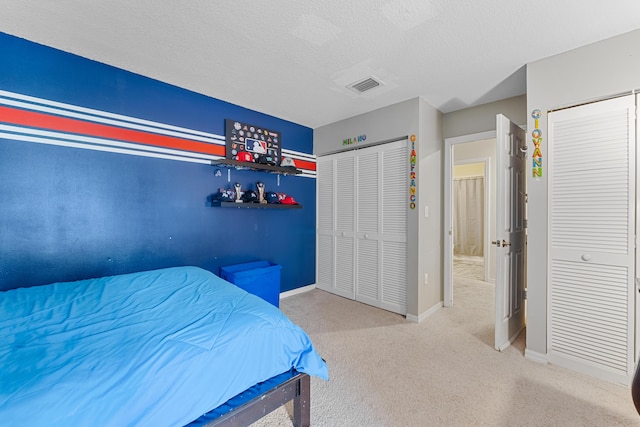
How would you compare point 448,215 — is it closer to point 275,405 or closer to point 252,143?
point 252,143

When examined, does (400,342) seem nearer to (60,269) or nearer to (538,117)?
(538,117)

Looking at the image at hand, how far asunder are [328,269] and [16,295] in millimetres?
3097

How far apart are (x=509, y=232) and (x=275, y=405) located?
7.77 feet

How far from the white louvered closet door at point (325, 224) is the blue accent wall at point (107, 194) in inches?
38.0

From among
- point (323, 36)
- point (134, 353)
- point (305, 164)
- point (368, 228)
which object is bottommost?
point (134, 353)

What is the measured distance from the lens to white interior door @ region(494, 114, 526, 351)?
89.5 inches

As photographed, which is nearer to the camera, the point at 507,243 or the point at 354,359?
the point at 354,359

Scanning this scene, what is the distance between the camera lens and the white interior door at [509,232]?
7.46 ft

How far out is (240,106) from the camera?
3.21m

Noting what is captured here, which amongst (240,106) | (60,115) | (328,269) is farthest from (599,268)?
(60,115)

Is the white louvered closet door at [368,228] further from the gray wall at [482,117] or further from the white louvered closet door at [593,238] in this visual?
the white louvered closet door at [593,238]

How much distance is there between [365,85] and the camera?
105 inches

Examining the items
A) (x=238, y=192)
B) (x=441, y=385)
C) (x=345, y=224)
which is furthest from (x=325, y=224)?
(x=441, y=385)

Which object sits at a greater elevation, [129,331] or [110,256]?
[110,256]
